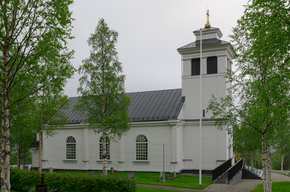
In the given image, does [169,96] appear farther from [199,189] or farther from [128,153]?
[199,189]

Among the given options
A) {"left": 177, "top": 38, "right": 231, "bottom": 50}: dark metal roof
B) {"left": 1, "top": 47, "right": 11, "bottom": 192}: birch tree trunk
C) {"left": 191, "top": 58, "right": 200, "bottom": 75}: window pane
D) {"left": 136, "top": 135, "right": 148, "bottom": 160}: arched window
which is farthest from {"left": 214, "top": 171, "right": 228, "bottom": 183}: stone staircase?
{"left": 1, "top": 47, "right": 11, "bottom": 192}: birch tree trunk

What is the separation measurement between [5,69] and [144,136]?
→ 60.0 ft

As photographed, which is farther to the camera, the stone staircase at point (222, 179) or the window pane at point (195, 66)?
the window pane at point (195, 66)

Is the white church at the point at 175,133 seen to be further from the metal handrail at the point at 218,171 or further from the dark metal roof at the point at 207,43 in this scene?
the metal handrail at the point at 218,171

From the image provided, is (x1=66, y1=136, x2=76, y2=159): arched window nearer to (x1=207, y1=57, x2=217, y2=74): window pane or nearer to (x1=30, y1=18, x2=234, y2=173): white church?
(x1=30, y1=18, x2=234, y2=173): white church

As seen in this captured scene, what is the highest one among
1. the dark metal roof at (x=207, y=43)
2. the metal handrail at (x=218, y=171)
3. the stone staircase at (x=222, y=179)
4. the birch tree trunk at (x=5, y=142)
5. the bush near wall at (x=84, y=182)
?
the dark metal roof at (x=207, y=43)

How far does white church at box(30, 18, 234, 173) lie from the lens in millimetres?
26516

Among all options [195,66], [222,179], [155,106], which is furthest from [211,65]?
[222,179]

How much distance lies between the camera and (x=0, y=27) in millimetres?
10953

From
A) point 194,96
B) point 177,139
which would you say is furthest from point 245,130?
point 194,96

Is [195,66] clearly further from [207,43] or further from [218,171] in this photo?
[218,171]

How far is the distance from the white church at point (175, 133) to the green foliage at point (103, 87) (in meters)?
6.63

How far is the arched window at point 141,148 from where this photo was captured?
27575mm

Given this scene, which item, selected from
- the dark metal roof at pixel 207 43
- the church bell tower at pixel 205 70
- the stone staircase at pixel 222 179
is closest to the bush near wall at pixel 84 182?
the stone staircase at pixel 222 179
